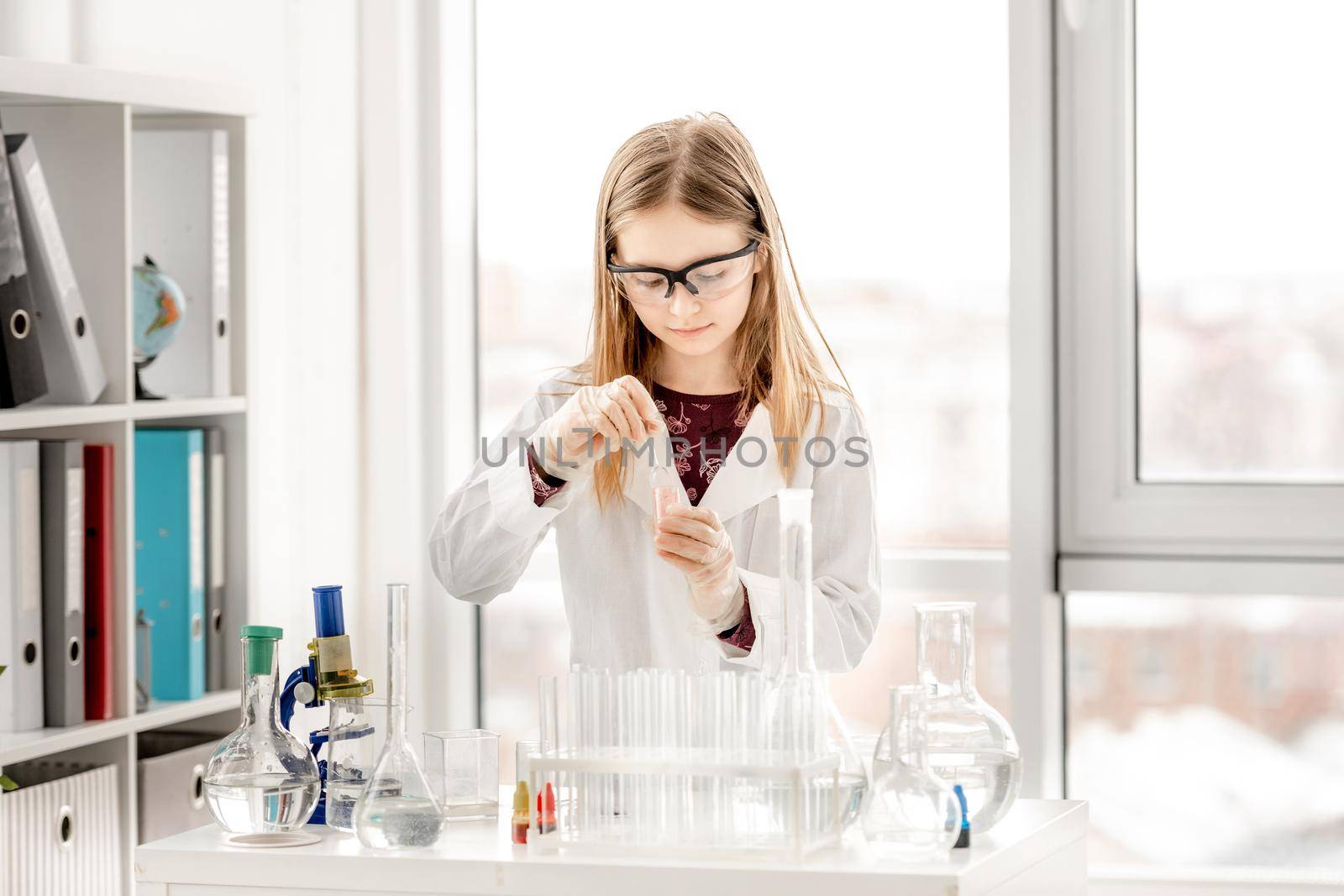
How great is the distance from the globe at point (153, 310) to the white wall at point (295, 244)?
143mm

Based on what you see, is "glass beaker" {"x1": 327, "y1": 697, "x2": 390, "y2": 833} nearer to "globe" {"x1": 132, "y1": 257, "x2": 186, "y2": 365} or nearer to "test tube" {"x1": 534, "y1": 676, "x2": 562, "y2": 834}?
"test tube" {"x1": 534, "y1": 676, "x2": 562, "y2": 834}

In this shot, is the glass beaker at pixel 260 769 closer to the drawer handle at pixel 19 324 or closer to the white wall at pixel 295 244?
the drawer handle at pixel 19 324

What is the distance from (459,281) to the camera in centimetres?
263

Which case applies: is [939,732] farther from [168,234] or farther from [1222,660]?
[168,234]

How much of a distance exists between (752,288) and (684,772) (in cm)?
64

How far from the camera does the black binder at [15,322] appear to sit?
1.87m

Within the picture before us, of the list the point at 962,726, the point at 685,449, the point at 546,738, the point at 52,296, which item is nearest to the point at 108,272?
the point at 52,296

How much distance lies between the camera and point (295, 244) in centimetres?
243

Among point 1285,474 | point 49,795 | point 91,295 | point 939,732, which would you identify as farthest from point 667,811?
point 1285,474

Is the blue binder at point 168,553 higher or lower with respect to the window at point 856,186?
lower

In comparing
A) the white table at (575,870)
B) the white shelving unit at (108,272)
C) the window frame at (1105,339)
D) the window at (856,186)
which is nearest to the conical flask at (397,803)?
the white table at (575,870)

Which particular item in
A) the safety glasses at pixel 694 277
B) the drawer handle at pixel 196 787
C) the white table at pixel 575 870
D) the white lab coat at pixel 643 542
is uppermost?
the safety glasses at pixel 694 277

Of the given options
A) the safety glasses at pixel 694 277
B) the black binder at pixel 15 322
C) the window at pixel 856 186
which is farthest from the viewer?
the window at pixel 856 186

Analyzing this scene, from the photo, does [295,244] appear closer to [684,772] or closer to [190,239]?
[190,239]
